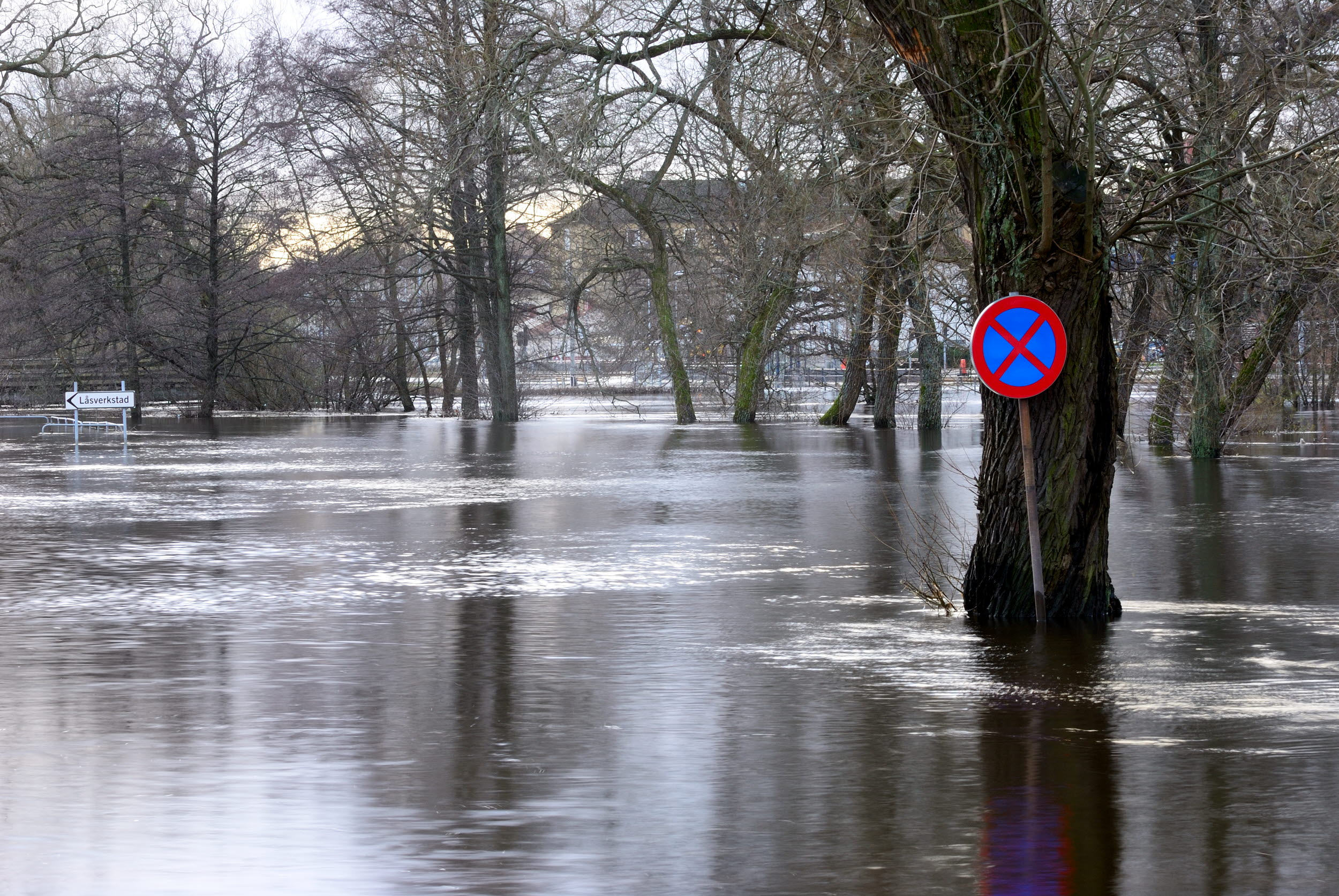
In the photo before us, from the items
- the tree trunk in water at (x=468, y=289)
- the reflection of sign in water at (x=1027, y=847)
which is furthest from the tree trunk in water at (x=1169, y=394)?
the reflection of sign in water at (x=1027, y=847)

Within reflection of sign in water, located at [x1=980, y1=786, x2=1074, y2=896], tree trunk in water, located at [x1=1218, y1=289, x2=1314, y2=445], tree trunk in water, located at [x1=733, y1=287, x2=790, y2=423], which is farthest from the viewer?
tree trunk in water, located at [x1=733, y1=287, x2=790, y2=423]

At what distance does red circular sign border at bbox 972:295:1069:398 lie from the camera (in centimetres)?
1109

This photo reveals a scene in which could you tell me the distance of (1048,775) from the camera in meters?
7.32

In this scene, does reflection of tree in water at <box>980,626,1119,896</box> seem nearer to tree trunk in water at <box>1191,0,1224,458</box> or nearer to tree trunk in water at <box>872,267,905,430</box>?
tree trunk in water at <box>1191,0,1224,458</box>

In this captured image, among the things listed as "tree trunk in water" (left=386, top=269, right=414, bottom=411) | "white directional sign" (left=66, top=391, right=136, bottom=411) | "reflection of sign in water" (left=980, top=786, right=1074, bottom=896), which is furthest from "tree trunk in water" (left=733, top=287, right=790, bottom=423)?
"reflection of sign in water" (left=980, top=786, right=1074, bottom=896)

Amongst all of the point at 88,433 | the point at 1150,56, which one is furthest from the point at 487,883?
the point at 88,433

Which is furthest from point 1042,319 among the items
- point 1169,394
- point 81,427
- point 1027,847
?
point 81,427

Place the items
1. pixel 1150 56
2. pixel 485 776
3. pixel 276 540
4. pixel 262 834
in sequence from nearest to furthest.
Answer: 1. pixel 262 834
2. pixel 485 776
3. pixel 276 540
4. pixel 1150 56

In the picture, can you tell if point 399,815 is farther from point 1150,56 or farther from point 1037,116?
point 1150,56

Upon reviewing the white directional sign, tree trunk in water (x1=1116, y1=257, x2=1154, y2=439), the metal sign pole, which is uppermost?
tree trunk in water (x1=1116, y1=257, x2=1154, y2=439)

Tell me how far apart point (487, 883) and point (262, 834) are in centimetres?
105

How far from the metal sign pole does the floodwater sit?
277mm

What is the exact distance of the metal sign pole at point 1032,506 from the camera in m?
11.3

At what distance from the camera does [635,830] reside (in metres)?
6.45
